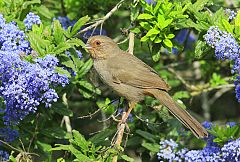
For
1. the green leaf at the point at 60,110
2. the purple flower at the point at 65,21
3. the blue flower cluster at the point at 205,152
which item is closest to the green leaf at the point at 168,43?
the blue flower cluster at the point at 205,152

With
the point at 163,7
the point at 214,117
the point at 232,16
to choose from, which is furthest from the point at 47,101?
the point at 214,117

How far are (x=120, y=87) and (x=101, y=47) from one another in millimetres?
486

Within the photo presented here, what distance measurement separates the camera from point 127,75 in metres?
5.61

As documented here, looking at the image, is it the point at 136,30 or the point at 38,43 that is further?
the point at 136,30

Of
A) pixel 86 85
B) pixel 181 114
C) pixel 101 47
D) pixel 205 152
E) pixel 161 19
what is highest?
pixel 161 19

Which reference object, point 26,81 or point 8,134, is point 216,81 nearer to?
point 8,134

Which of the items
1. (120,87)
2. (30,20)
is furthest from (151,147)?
(30,20)

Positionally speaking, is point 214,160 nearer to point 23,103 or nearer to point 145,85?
point 145,85

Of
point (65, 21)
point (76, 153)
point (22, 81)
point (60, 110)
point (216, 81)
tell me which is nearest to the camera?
point (22, 81)

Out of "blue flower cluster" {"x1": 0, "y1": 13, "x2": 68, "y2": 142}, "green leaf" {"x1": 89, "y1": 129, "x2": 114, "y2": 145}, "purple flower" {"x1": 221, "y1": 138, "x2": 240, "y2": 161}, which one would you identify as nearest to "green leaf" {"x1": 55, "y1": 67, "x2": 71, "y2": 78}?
"blue flower cluster" {"x1": 0, "y1": 13, "x2": 68, "y2": 142}

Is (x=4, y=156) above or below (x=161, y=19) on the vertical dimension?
below

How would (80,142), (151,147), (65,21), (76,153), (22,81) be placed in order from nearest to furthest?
(22,81)
(76,153)
(80,142)
(151,147)
(65,21)

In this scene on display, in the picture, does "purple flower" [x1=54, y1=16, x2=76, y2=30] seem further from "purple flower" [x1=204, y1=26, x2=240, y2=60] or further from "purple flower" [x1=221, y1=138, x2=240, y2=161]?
"purple flower" [x1=221, y1=138, x2=240, y2=161]

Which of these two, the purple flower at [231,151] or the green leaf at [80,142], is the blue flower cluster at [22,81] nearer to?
the green leaf at [80,142]
